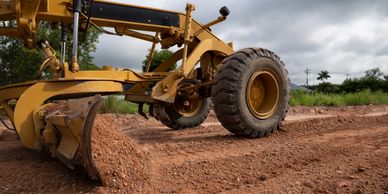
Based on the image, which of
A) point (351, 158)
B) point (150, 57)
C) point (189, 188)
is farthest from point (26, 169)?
point (150, 57)

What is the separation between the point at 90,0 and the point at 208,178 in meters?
2.91

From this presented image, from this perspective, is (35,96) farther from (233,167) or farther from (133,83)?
(233,167)

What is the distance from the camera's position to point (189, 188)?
3.64m

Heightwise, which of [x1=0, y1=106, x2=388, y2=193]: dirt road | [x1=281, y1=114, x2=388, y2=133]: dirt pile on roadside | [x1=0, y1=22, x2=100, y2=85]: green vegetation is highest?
[x1=0, y1=22, x2=100, y2=85]: green vegetation

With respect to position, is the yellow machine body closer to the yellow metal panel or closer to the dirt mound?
the yellow metal panel

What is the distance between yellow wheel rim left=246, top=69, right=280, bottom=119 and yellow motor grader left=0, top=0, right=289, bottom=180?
0.01 meters

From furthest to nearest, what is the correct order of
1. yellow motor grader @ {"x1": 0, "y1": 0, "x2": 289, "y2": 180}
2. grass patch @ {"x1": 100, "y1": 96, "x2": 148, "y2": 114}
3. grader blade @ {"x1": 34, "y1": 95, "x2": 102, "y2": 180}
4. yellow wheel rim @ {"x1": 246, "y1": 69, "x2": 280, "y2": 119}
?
grass patch @ {"x1": 100, "y1": 96, "x2": 148, "y2": 114}, yellow wheel rim @ {"x1": 246, "y1": 69, "x2": 280, "y2": 119}, yellow motor grader @ {"x1": 0, "y1": 0, "x2": 289, "y2": 180}, grader blade @ {"x1": 34, "y1": 95, "x2": 102, "y2": 180}

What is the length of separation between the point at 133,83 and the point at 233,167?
7.79 feet

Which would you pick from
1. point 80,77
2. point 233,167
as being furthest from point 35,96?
point 233,167

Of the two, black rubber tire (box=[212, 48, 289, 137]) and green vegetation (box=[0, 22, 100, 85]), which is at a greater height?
green vegetation (box=[0, 22, 100, 85])

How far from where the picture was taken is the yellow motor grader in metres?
3.79

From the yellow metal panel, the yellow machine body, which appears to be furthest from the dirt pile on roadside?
the yellow metal panel

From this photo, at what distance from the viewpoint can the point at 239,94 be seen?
19.2ft

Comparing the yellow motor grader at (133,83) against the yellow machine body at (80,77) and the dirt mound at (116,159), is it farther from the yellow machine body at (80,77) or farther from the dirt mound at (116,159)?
the dirt mound at (116,159)
